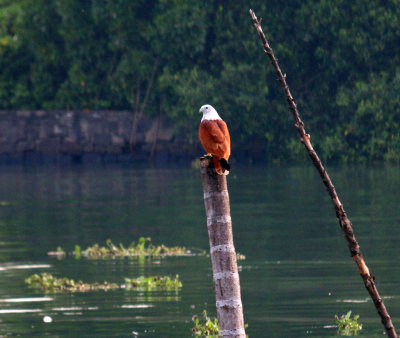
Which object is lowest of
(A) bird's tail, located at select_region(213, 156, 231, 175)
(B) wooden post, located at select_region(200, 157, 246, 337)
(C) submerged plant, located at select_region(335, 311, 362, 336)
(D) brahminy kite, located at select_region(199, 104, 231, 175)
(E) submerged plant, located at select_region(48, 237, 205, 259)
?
(B) wooden post, located at select_region(200, 157, 246, 337)

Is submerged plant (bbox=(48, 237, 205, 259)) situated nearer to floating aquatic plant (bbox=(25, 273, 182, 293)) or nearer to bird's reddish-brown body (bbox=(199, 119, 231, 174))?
floating aquatic plant (bbox=(25, 273, 182, 293))

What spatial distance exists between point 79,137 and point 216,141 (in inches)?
1596

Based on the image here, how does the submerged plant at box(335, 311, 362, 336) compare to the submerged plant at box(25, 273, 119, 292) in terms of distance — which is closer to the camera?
the submerged plant at box(335, 311, 362, 336)

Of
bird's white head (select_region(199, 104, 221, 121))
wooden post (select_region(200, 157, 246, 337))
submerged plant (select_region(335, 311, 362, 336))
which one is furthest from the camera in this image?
submerged plant (select_region(335, 311, 362, 336))

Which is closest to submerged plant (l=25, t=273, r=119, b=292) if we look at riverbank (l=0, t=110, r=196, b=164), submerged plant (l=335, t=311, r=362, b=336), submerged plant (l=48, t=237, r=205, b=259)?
submerged plant (l=48, t=237, r=205, b=259)

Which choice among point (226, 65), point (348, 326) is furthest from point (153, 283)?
point (226, 65)

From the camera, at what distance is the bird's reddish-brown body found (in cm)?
892

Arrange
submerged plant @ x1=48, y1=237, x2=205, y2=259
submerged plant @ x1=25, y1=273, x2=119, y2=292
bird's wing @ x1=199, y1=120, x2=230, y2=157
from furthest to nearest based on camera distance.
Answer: submerged plant @ x1=48, y1=237, x2=205, y2=259
submerged plant @ x1=25, y1=273, x2=119, y2=292
bird's wing @ x1=199, y1=120, x2=230, y2=157

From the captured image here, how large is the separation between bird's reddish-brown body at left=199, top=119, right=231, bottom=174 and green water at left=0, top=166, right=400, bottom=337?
9.55 feet

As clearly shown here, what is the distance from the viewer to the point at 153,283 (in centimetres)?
1543

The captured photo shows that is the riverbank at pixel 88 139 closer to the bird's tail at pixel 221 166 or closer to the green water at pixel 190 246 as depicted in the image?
the green water at pixel 190 246

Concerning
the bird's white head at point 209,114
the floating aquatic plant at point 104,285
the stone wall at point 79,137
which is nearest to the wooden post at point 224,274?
the bird's white head at point 209,114

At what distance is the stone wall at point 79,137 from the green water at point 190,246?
39.5 ft

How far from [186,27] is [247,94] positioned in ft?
11.5
